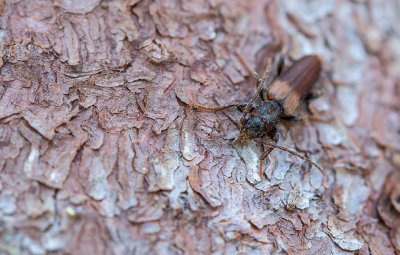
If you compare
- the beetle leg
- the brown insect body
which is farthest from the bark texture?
the brown insect body

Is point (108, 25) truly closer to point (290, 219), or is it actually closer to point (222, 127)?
point (222, 127)

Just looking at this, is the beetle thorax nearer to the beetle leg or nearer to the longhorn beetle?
the longhorn beetle

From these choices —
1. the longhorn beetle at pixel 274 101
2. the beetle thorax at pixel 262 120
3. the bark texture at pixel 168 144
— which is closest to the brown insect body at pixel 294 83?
the longhorn beetle at pixel 274 101

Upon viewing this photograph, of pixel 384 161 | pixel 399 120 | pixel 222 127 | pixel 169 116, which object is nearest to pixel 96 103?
pixel 169 116

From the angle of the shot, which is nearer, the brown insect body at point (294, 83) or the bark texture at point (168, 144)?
the bark texture at point (168, 144)

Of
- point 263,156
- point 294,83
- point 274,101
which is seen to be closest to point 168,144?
point 263,156

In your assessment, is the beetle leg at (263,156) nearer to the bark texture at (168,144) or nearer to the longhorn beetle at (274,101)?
the longhorn beetle at (274,101)
